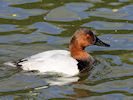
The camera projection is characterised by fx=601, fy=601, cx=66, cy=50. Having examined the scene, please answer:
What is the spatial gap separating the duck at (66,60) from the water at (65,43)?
15 centimetres

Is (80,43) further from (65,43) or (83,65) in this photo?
(65,43)

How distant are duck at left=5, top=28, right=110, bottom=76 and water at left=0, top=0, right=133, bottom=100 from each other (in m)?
0.15

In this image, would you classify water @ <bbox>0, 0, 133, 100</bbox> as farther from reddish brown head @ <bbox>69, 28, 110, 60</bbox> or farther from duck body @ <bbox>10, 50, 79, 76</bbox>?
reddish brown head @ <bbox>69, 28, 110, 60</bbox>

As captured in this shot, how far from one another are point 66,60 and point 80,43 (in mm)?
665

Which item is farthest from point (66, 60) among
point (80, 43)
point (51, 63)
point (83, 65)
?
point (80, 43)

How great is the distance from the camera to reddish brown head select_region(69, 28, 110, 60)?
11.6m

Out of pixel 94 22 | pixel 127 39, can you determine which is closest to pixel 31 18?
pixel 94 22

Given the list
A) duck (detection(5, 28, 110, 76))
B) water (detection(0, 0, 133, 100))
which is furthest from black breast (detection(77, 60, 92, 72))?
water (detection(0, 0, 133, 100))

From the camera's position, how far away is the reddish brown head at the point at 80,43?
11555mm

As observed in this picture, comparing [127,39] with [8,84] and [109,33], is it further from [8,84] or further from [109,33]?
[8,84]

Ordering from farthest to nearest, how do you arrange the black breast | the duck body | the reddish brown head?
the reddish brown head → the black breast → the duck body

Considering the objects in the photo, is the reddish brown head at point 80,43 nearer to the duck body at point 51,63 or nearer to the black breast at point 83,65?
the black breast at point 83,65

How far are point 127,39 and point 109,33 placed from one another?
515 millimetres

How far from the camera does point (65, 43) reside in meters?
12.6
